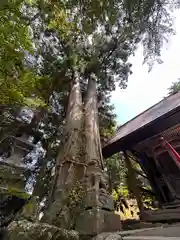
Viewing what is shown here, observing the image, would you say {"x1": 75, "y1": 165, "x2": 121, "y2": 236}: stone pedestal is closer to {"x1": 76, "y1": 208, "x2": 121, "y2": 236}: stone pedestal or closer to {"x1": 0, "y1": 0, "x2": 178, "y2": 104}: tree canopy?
{"x1": 76, "y1": 208, "x2": 121, "y2": 236}: stone pedestal

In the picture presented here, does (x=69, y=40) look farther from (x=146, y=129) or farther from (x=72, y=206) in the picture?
(x=72, y=206)

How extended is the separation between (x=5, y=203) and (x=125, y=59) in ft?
31.5

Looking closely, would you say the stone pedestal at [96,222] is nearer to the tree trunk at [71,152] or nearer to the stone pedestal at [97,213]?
the stone pedestal at [97,213]

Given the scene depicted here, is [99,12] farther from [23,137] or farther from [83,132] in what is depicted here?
[23,137]

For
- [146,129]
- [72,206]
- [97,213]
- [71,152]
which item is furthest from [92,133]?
[97,213]

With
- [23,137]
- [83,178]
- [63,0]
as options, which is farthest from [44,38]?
[83,178]

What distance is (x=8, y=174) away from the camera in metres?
8.11

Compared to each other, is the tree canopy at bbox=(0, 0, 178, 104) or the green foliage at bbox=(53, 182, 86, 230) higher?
the tree canopy at bbox=(0, 0, 178, 104)

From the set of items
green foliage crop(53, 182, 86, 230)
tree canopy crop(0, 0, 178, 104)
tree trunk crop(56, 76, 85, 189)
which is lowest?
green foliage crop(53, 182, 86, 230)

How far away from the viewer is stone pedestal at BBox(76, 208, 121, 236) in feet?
12.6

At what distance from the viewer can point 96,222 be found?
390 centimetres

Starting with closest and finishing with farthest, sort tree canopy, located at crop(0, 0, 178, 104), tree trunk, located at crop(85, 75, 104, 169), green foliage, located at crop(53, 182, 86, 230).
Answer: green foliage, located at crop(53, 182, 86, 230) → tree canopy, located at crop(0, 0, 178, 104) → tree trunk, located at crop(85, 75, 104, 169)

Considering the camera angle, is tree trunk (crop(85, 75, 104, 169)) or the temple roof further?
tree trunk (crop(85, 75, 104, 169))

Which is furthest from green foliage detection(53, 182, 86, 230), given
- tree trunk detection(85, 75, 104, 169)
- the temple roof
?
the temple roof
